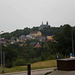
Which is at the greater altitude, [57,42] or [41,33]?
[41,33]

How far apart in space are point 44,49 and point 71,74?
6233 centimetres

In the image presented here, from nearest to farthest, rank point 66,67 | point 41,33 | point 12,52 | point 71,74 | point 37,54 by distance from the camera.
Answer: point 71,74
point 66,67
point 12,52
point 37,54
point 41,33

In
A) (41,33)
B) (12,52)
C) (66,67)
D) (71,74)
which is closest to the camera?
(71,74)

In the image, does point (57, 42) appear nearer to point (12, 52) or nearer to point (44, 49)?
point (12, 52)

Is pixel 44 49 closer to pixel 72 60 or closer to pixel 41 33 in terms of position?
pixel 72 60

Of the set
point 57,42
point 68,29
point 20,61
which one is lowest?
point 20,61

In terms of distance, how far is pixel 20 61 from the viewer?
155 feet

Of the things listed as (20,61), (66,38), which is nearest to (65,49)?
(66,38)

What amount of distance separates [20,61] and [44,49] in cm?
2675

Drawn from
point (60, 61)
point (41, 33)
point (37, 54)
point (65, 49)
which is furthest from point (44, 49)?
point (41, 33)

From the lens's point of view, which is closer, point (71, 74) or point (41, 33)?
point (71, 74)

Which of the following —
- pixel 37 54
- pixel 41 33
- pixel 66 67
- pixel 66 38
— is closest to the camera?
pixel 66 67

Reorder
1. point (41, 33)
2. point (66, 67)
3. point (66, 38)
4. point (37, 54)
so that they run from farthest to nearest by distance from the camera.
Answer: point (41, 33)
point (37, 54)
point (66, 38)
point (66, 67)

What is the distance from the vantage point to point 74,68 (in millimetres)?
11750
